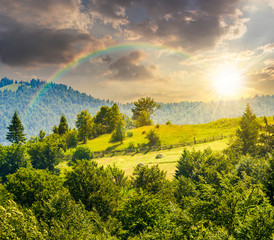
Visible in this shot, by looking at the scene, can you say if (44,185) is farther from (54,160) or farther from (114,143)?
(114,143)

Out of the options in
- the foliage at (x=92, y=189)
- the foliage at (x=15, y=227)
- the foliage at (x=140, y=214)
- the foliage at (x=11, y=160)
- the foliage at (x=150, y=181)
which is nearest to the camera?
the foliage at (x=15, y=227)

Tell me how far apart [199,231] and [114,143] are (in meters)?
61.0

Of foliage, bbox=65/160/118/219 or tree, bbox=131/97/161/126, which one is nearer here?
foliage, bbox=65/160/118/219

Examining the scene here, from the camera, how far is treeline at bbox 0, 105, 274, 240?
34.9 ft

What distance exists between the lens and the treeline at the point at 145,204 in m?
10.6

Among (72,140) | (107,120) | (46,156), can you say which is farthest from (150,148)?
(107,120)

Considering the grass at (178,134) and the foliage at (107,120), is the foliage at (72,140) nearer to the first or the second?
the grass at (178,134)

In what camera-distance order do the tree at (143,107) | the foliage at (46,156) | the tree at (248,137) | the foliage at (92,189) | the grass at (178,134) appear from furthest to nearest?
the tree at (143,107), the grass at (178,134), the foliage at (46,156), the tree at (248,137), the foliage at (92,189)

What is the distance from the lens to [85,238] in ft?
36.3

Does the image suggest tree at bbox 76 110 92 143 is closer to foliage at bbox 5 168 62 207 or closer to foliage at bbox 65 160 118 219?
foliage at bbox 5 168 62 207

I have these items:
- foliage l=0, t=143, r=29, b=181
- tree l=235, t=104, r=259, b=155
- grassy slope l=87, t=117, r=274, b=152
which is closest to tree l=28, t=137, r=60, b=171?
foliage l=0, t=143, r=29, b=181

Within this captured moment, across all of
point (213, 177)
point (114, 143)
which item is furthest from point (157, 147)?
point (213, 177)

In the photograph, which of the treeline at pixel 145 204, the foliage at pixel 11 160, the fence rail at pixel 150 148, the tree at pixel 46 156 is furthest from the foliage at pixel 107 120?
the treeline at pixel 145 204

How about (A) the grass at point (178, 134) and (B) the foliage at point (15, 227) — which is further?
(A) the grass at point (178, 134)
